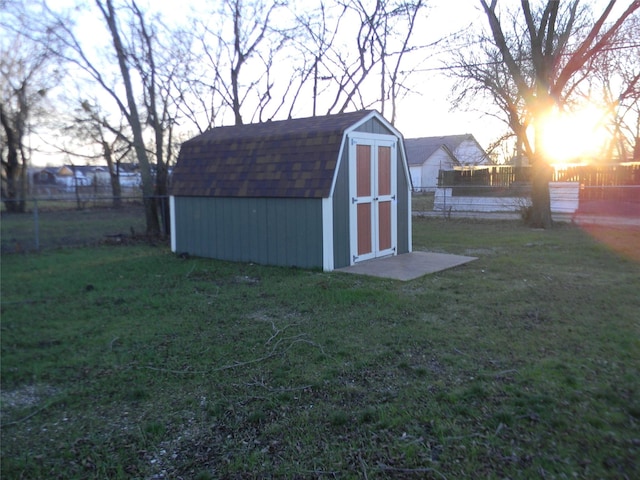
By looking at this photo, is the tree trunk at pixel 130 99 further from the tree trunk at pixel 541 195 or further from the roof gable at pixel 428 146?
the roof gable at pixel 428 146

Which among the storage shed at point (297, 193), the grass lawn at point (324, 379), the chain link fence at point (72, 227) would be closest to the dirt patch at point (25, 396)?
the grass lawn at point (324, 379)

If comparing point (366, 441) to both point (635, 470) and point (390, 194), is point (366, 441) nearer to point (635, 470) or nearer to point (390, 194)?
point (635, 470)

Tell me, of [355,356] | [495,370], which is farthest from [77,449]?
[495,370]

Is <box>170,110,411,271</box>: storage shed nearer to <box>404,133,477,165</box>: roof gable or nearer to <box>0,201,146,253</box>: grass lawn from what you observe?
<box>0,201,146,253</box>: grass lawn

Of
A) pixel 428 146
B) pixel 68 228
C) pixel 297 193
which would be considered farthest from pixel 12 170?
pixel 428 146

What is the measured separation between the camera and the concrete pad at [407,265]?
915cm

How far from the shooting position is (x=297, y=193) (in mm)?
9672

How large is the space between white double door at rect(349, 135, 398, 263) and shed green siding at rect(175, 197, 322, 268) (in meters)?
0.87

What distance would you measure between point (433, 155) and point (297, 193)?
3695 cm

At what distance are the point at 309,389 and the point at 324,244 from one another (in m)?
5.34

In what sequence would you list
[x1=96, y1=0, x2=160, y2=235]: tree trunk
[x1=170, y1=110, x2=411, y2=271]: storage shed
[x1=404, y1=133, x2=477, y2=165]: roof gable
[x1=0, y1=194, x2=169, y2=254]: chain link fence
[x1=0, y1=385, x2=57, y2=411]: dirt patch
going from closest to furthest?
[x1=0, y1=385, x2=57, y2=411]: dirt patch → [x1=170, y1=110, x2=411, y2=271]: storage shed → [x1=0, y1=194, x2=169, y2=254]: chain link fence → [x1=96, y1=0, x2=160, y2=235]: tree trunk → [x1=404, y1=133, x2=477, y2=165]: roof gable

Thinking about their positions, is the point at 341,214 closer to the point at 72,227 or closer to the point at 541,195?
the point at 541,195

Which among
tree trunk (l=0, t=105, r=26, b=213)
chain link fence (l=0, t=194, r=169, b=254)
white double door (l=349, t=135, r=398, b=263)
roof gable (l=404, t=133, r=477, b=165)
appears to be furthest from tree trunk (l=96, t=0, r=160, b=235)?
roof gable (l=404, t=133, r=477, b=165)

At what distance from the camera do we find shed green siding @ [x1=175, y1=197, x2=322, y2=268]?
31.9ft
